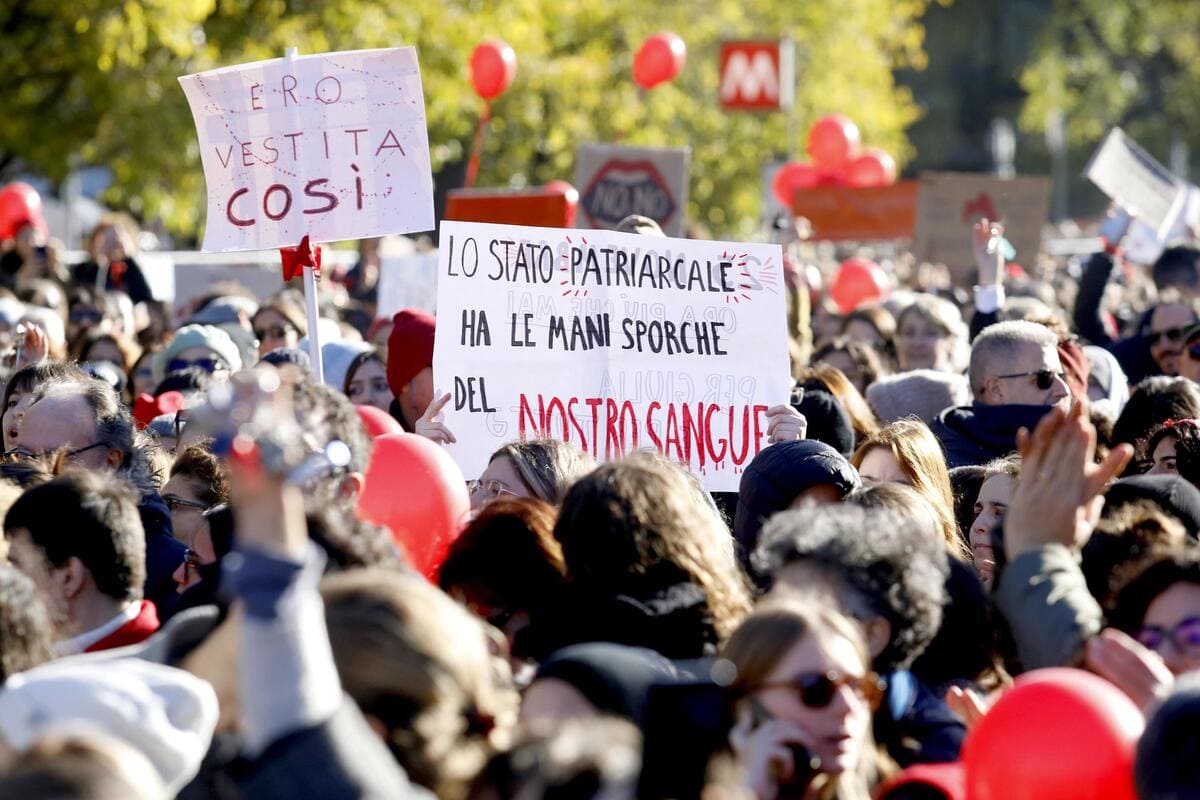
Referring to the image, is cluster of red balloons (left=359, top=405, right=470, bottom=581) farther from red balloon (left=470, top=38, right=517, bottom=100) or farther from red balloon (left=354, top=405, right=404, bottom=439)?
red balloon (left=470, top=38, right=517, bottom=100)

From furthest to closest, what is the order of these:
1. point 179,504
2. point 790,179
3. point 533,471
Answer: point 790,179 → point 179,504 → point 533,471

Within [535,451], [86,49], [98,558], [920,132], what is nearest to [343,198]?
[535,451]

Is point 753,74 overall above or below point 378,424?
above

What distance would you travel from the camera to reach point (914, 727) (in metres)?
3.42

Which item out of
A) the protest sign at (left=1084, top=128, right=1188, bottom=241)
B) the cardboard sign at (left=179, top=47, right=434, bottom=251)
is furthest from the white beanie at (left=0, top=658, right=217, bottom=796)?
the protest sign at (left=1084, top=128, right=1188, bottom=241)

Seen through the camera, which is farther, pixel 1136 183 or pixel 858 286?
pixel 858 286

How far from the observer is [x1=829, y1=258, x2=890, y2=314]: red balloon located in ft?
44.1

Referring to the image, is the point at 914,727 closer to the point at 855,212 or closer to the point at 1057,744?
the point at 1057,744

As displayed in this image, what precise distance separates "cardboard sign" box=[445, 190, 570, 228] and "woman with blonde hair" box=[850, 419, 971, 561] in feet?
14.4

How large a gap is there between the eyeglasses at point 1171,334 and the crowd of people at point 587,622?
2737mm

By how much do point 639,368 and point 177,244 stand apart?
71.3 feet

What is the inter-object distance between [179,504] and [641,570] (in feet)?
6.65

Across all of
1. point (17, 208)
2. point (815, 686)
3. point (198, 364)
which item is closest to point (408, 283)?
point (198, 364)

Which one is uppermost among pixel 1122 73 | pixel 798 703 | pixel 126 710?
pixel 126 710
